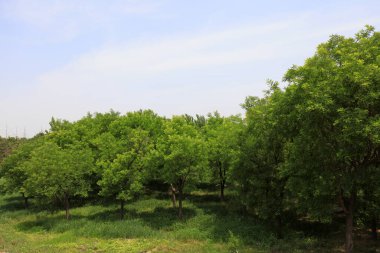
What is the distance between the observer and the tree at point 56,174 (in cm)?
3576

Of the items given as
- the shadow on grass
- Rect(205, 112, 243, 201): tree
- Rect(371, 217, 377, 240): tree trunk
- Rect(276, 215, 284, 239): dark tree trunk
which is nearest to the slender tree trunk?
Rect(371, 217, 377, 240): tree trunk

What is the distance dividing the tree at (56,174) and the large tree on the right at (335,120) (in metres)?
24.9

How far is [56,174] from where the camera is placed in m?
35.8

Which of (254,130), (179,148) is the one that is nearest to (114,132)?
(179,148)

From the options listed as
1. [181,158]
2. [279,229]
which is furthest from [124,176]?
[279,229]

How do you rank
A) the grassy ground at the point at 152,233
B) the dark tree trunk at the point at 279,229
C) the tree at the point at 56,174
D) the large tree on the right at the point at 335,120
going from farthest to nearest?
the tree at the point at 56,174
the dark tree trunk at the point at 279,229
the grassy ground at the point at 152,233
the large tree on the right at the point at 335,120

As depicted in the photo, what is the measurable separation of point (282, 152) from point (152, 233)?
46.5ft

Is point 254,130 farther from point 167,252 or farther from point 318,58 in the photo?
point 167,252

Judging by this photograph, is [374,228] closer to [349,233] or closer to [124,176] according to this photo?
[349,233]

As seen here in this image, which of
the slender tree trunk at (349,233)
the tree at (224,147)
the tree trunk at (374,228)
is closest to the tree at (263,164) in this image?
the tree at (224,147)

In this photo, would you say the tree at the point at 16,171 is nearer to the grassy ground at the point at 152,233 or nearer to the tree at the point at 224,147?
the grassy ground at the point at 152,233

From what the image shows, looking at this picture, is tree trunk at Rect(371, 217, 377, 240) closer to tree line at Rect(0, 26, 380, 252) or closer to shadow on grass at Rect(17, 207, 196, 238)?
tree line at Rect(0, 26, 380, 252)

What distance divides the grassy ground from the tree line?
2300 mm

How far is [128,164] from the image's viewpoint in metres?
36.3
